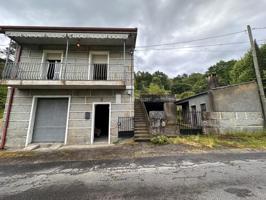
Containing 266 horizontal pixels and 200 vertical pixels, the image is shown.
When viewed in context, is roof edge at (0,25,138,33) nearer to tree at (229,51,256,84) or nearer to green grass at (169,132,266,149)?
green grass at (169,132,266,149)

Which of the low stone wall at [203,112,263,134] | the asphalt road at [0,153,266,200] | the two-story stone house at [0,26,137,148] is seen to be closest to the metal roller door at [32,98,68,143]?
the two-story stone house at [0,26,137,148]

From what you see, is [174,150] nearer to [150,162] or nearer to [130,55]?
[150,162]

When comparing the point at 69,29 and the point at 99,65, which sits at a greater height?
the point at 69,29

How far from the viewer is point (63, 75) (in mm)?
8367

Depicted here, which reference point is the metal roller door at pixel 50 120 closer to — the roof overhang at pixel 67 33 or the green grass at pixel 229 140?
the roof overhang at pixel 67 33

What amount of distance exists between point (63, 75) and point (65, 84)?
1.52 metres

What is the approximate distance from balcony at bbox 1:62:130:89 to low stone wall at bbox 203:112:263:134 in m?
6.32

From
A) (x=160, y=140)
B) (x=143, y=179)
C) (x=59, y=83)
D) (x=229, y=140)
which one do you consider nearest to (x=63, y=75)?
(x=59, y=83)

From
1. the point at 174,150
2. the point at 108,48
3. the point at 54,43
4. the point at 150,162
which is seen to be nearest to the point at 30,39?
the point at 54,43

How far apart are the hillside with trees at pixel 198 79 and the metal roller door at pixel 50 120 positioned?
45.5 ft

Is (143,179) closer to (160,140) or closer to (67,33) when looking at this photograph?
(160,140)

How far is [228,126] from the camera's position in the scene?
8.43m

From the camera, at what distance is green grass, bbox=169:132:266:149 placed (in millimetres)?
6516

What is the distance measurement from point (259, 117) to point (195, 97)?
452 cm
